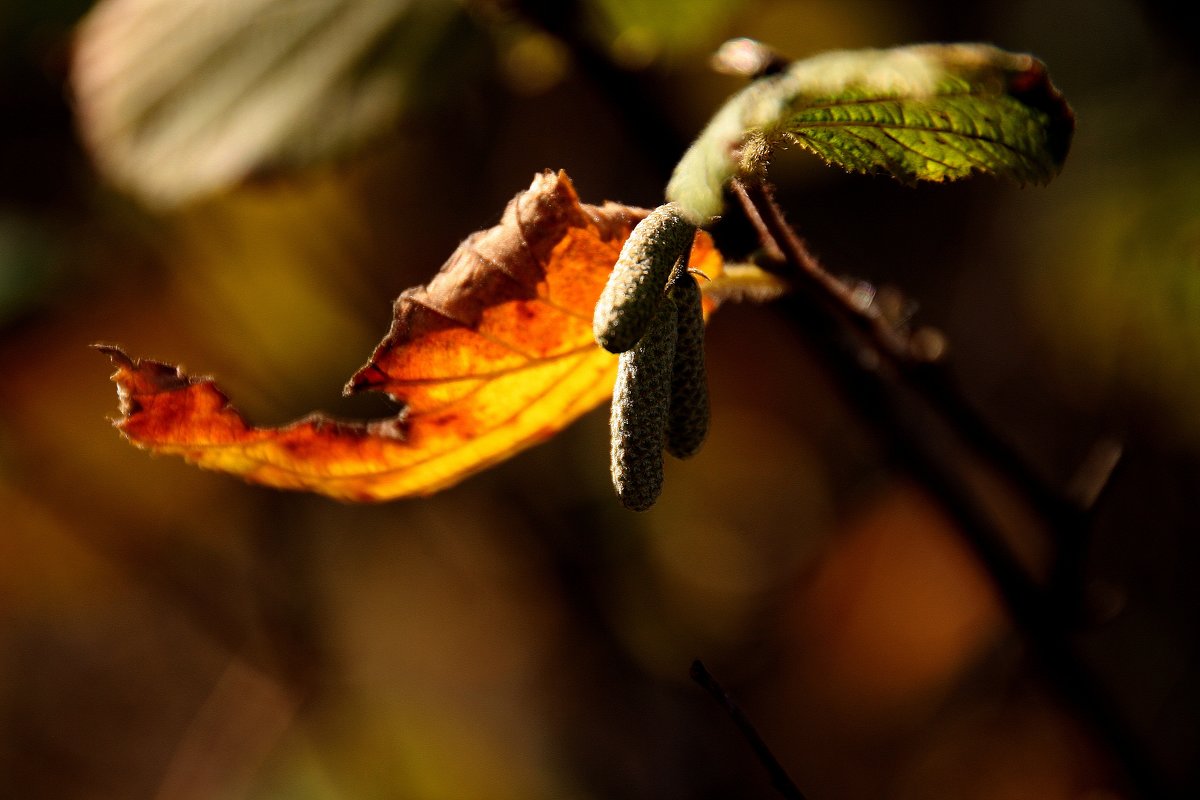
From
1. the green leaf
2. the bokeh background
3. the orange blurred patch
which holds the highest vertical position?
the green leaf

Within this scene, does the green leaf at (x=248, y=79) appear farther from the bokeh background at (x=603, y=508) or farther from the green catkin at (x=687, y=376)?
the green catkin at (x=687, y=376)

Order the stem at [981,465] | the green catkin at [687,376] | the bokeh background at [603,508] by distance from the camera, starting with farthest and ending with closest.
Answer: the bokeh background at [603,508] → the stem at [981,465] → the green catkin at [687,376]

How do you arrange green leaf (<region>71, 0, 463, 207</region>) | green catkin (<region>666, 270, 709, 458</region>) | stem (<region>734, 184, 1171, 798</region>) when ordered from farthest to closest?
green leaf (<region>71, 0, 463, 207</region>) < stem (<region>734, 184, 1171, 798</region>) < green catkin (<region>666, 270, 709, 458</region>)

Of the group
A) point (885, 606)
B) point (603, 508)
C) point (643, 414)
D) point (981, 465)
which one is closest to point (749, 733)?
point (643, 414)

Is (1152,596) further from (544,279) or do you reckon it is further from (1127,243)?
(544,279)

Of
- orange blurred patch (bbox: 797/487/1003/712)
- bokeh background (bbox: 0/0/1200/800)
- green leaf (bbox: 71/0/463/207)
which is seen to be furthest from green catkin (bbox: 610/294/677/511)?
orange blurred patch (bbox: 797/487/1003/712)

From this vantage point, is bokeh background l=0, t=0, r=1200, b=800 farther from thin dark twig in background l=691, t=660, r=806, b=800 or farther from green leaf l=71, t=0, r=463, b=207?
thin dark twig in background l=691, t=660, r=806, b=800

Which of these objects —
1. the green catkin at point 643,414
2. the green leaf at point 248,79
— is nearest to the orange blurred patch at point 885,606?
the green leaf at point 248,79

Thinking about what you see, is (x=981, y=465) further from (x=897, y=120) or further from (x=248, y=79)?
(x=248, y=79)
